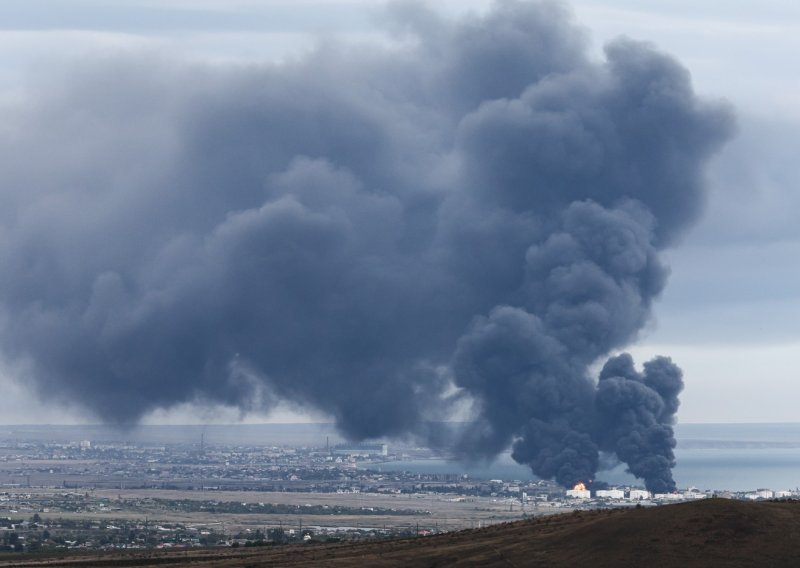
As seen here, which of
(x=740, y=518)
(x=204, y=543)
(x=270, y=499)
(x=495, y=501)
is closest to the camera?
(x=740, y=518)

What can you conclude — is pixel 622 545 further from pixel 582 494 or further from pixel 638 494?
pixel 582 494

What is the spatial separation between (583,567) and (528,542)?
20.9 ft

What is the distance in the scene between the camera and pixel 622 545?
6512 centimetres

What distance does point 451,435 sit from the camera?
187m

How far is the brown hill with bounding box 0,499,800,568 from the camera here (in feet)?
207

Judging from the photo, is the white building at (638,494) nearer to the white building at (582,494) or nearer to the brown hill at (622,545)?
the white building at (582,494)

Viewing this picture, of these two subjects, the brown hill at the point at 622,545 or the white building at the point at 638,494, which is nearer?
the brown hill at the point at 622,545

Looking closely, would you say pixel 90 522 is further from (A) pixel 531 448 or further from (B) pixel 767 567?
(B) pixel 767 567

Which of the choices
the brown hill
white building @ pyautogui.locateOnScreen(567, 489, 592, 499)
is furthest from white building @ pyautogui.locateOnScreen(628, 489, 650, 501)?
the brown hill

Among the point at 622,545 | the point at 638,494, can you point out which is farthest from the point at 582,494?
the point at 622,545

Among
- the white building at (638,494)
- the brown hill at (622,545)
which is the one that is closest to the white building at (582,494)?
the white building at (638,494)

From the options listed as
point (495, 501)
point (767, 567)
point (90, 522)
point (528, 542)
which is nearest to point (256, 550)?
point (528, 542)

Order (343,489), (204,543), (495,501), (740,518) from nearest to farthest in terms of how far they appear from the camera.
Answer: (740,518)
(204,543)
(495,501)
(343,489)

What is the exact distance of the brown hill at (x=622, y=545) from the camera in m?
63.0
